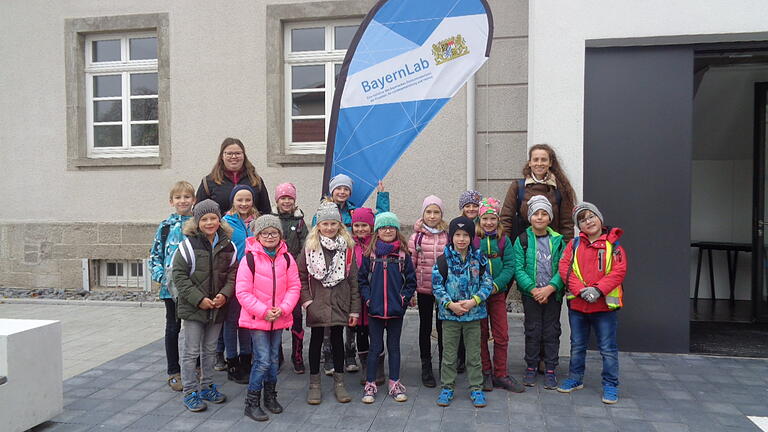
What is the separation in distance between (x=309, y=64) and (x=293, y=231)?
3979 millimetres

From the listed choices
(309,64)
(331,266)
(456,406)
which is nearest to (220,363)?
(331,266)

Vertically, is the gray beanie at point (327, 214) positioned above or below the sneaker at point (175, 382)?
above

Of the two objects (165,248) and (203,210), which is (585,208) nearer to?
(203,210)

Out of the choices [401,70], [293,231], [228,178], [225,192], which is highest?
[401,70]

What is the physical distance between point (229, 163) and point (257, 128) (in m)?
3.18

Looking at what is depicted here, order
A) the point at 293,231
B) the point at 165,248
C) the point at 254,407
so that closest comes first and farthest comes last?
1. the point at 254,407
2. the point at 165,248
3. the point at 293,231

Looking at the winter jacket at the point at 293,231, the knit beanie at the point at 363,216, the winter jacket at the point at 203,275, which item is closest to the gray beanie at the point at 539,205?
the knit beanie at the point at 363,216

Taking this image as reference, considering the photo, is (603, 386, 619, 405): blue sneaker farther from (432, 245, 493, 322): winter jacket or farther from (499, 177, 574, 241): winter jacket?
(499, 177, 574, 241): winter jacket

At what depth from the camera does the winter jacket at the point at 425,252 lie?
14.5ft

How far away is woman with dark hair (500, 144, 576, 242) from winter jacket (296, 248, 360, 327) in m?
1.48

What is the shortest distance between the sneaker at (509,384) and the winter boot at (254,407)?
5.88 ft

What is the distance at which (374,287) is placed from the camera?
418 cm

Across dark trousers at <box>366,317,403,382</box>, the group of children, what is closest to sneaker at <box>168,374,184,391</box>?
the group of children

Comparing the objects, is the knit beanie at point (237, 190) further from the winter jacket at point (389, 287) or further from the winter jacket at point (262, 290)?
the winter jacket at point (389, 287)
